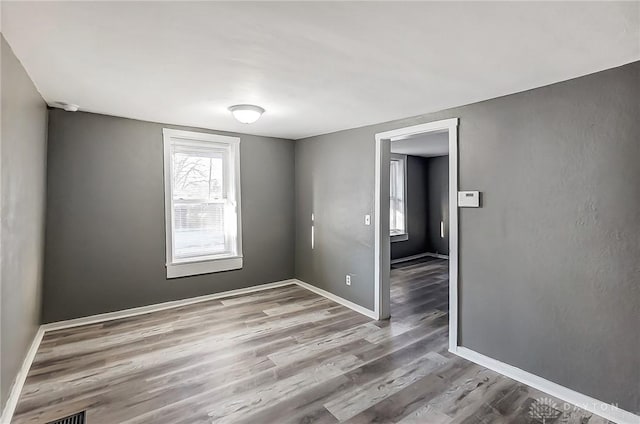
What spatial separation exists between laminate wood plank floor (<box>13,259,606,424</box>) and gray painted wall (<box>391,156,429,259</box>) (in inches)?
140

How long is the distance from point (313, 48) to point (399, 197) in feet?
18.9

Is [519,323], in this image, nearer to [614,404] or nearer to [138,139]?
[614,404]

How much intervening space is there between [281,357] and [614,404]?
244 cm

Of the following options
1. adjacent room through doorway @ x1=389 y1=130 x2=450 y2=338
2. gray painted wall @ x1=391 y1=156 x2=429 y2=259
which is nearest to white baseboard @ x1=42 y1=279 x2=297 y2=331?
adjacent room through doorway @ x1=389 y1=130 x2=450 y2=338

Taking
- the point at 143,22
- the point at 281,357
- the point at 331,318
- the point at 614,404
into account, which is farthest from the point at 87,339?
the point at 614,404

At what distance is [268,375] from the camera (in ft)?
8.45

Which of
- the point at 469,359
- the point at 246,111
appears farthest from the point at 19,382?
the point at 469,359

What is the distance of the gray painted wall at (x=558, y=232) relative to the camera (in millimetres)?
2068

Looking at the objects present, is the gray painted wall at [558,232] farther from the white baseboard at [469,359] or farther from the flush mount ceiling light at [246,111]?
the flush mount ceiling light at [246,111]

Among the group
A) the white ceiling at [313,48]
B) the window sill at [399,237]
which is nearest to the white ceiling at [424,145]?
the window sill at [399,237]

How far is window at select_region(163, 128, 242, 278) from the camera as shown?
411cm

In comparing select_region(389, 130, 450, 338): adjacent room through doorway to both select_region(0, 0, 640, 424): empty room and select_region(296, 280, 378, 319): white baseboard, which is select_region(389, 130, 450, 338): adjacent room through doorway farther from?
select_region(0, 0, 640, 424): empty room

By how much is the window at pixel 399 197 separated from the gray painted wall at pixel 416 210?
0.15m

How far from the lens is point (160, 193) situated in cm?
399
